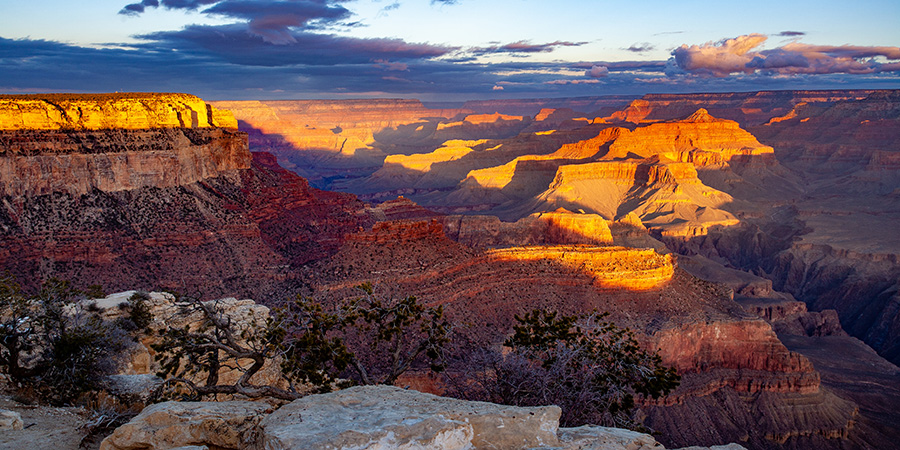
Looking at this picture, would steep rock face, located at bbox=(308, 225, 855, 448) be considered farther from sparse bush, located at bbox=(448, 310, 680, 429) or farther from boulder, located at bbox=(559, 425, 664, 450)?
boulder, located at bbox=(559, 425, 664, 450)

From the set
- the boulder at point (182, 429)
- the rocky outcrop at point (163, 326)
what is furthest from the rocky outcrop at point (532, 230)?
the boulder at point (182, 429)

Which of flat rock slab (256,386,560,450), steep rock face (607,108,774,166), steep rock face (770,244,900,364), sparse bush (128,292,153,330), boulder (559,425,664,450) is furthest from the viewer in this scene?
steep rock face (607,108,774,166)

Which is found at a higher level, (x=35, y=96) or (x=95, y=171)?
(x=35, y=96)

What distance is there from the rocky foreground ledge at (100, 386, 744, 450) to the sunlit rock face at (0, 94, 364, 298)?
2747 centimetres

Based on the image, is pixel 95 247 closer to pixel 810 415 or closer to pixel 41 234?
pixel 41 234

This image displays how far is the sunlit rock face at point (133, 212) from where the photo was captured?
4103 cm

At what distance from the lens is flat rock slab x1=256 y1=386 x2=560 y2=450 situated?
9.88 meters

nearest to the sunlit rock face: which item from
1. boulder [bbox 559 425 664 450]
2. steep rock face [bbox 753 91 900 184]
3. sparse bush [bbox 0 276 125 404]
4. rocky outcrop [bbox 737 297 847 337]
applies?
sparse bush [bbox 0 276 125 404]

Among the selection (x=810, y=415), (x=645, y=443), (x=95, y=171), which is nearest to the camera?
(x=645, y=443)

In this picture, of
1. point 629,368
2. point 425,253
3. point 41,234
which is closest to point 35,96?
point 41,234

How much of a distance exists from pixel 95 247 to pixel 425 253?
21.9 metres

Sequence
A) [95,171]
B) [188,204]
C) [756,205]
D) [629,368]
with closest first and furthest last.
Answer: [629,368], [95,171], [188,204], [756,205]

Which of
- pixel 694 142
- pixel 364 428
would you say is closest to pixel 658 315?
pixel 364 428

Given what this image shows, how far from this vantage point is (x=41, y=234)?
1620 inches
